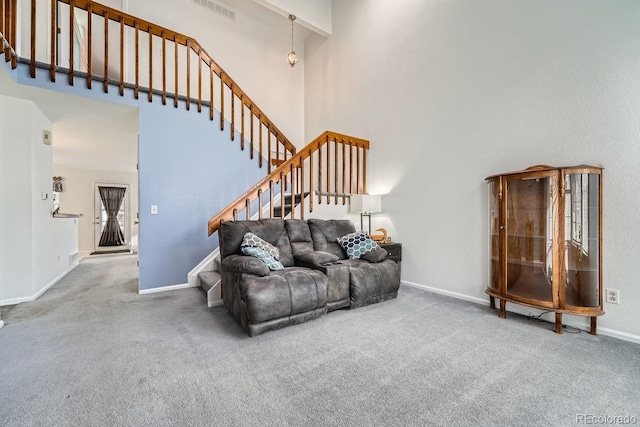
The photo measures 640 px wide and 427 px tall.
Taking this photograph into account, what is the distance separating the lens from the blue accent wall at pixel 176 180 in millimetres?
3555

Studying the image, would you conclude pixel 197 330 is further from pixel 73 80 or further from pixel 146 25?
pixel 146 25

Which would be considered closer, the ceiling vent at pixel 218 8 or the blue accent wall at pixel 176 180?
the blue accent wall at pixel 176 180

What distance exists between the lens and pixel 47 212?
146 inches

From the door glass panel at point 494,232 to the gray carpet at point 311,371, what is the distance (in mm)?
371

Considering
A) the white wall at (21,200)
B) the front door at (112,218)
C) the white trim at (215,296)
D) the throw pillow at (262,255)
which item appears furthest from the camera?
the front door at (112,218)

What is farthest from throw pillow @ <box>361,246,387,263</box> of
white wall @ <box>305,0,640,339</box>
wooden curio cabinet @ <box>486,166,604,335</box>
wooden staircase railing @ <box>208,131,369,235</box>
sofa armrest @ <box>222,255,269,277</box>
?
sofa armrest @ <box>222,255,269,277</box>

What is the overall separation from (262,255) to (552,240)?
2564 millimetres

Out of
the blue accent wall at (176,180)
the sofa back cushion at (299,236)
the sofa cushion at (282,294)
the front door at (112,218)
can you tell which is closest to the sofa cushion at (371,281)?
the sofa cushion at (282,294)

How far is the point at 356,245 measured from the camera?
3.37 metres

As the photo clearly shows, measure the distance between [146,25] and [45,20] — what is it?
104 centimetres

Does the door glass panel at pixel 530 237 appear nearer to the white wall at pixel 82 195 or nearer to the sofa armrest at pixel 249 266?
the sofa armrest at pixel 249 266

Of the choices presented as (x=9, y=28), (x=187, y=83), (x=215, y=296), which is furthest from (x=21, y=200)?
(x=215, y=296)

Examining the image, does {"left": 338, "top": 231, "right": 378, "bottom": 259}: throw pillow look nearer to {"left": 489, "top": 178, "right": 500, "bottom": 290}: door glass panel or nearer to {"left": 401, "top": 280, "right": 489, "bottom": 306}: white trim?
{"left": 401, "top": 280, "right": 489, "bottom": 306}: white trim

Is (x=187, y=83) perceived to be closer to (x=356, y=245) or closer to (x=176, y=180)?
(x=176, y=180)
